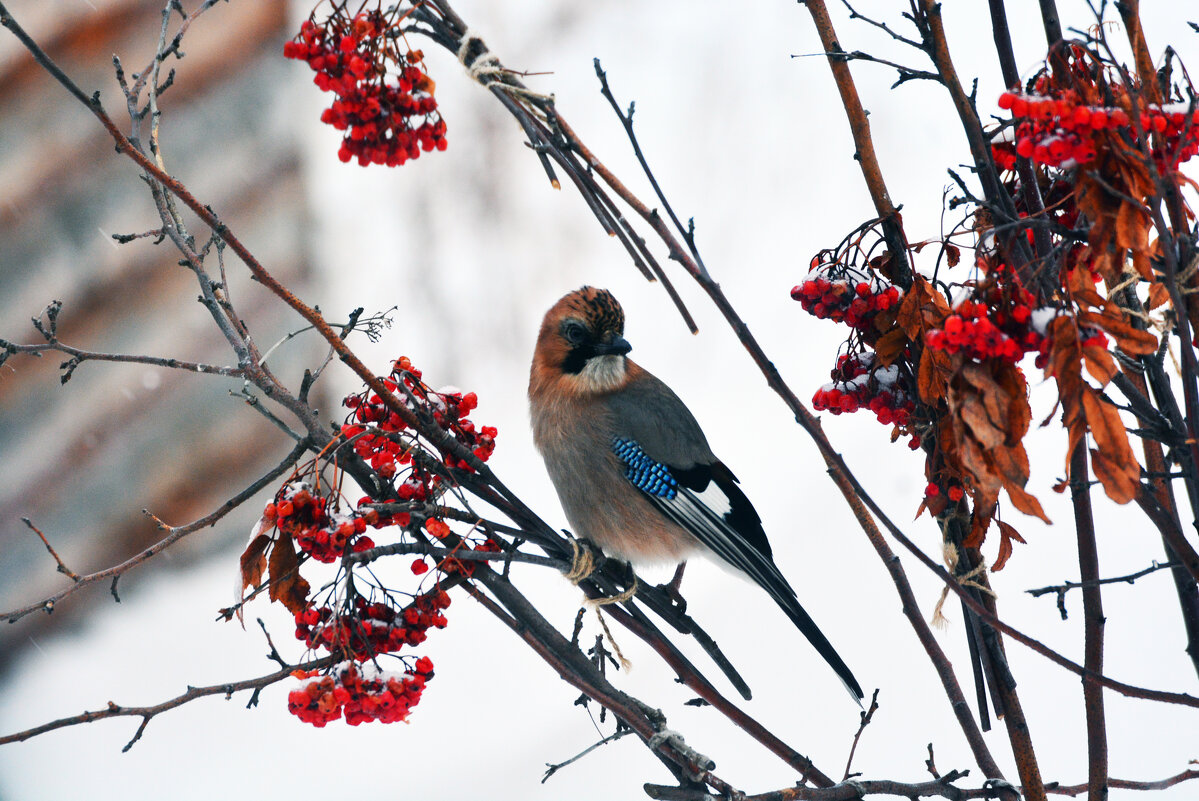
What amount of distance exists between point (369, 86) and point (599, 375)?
95 centimetres

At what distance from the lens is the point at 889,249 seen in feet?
3.43

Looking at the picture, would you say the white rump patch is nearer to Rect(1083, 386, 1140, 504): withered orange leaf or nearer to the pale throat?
the pale throat

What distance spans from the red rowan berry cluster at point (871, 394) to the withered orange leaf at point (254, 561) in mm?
577

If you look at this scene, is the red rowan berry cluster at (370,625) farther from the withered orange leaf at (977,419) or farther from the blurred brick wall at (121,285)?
the blurred brick wall at (121,285)

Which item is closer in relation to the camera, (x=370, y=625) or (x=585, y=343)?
(x=370, y=625)

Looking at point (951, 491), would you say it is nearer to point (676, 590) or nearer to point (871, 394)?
point (871, 394)

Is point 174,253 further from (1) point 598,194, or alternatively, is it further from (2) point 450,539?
(1) point 598,194

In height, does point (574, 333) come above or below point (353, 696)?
above

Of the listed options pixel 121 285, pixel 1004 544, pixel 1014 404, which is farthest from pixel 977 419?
pixel 121 285

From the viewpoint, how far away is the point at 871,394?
1008 mm

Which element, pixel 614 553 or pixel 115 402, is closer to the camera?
pixel 614 553

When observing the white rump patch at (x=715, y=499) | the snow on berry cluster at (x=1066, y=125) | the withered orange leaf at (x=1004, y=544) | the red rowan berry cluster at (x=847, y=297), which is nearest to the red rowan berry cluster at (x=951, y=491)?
the withered orange leaf at (x=1004, y=544)

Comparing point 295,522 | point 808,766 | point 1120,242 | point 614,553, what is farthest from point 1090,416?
point 614,553

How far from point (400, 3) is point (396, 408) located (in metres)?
0.37
